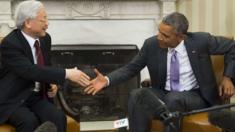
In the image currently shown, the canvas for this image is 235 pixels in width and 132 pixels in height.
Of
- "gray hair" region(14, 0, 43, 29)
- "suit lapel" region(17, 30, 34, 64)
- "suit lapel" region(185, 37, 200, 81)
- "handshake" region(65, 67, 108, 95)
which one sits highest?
"gray hair" region(14, 0, 43, 29)

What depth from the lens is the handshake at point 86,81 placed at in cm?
244

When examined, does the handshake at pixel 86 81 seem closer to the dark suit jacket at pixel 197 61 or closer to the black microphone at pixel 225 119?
the dark suit jacket at pixel 197 61

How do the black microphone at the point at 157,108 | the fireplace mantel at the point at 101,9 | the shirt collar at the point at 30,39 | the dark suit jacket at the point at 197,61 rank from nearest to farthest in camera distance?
the black microphone at the point at 157,108
the shirt collar at the point at 30,39
the dark suit jacket at the point at 197,61
the fireplace mantel at the point at 101,9

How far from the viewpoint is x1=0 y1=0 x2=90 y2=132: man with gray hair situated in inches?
94.9

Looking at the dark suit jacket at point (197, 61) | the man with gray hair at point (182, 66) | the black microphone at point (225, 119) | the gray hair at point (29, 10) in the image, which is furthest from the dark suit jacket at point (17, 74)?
the black microphone at point (225, 119)

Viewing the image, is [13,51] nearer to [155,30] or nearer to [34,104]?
[34,104]

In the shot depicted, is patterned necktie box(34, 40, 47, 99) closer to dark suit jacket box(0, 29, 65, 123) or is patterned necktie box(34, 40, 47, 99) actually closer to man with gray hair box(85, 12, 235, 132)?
dark suit jacket box(0, 29, 65, 123)

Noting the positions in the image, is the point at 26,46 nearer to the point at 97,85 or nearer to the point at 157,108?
the point at 97,85

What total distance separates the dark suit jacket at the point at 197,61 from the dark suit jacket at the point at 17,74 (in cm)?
41

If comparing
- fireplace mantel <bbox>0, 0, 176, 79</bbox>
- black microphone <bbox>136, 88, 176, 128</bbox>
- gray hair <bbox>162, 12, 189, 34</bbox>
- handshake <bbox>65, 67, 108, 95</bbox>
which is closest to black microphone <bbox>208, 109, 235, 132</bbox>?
black microphone <bbox>136, 88, 176, 128</bbox>

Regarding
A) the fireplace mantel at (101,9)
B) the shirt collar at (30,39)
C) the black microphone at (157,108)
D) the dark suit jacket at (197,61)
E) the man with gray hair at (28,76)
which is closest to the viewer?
the black microphone at (157,108)

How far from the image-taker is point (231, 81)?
2.67 m

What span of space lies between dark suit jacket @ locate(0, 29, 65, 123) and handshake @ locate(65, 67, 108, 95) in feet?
0.16

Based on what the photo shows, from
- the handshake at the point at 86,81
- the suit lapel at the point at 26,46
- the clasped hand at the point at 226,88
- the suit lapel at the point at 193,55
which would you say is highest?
the suit lapel at the point at 26,46
